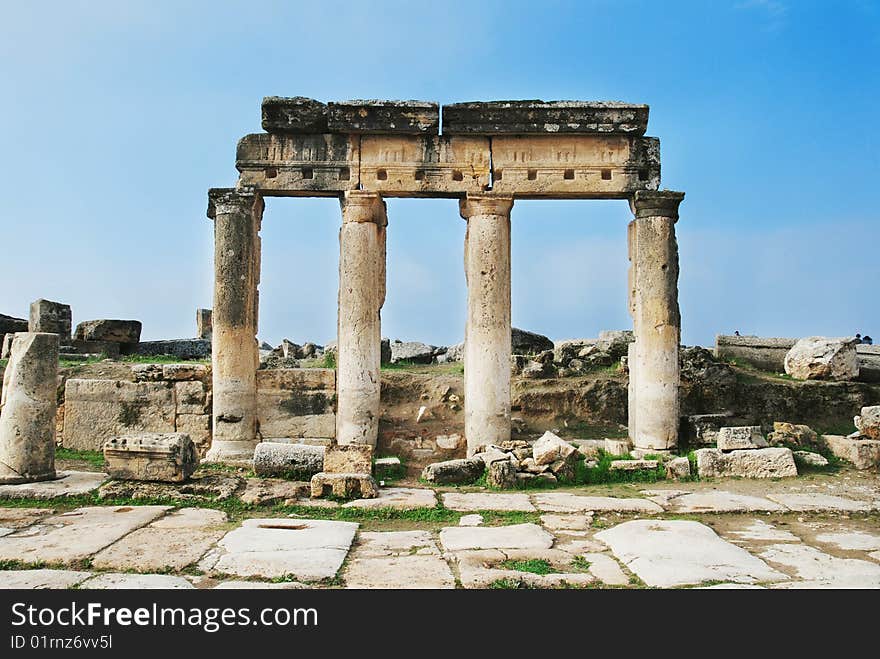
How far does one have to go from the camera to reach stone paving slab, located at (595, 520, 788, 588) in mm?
6324

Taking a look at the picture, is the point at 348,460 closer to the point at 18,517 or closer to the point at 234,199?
the point at 18,517

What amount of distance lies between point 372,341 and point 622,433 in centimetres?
505

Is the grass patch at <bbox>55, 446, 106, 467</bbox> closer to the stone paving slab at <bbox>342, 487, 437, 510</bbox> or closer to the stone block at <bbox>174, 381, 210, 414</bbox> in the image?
the stone block at <bbox>174, 381, 210, 414</bbox>

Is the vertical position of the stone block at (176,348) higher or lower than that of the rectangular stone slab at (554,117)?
lower

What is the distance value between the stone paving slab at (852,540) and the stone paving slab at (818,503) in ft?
3.62

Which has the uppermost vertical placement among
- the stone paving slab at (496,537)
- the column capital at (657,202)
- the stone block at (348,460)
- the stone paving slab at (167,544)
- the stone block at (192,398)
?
the column capital at (657,202)

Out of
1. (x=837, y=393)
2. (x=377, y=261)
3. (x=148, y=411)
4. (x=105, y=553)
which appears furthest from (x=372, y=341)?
(x=837, y=393)

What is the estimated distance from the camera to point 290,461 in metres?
10.9

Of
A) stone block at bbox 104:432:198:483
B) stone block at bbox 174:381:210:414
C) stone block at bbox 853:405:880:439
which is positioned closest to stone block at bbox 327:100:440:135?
stone block at bbox 174:381:210:414

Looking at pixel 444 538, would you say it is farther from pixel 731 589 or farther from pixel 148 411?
pixel 148 411

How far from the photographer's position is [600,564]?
22.5ft

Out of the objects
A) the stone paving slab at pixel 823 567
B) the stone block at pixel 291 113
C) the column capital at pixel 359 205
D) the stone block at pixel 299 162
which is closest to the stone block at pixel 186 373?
the stone block at pixel 299 162

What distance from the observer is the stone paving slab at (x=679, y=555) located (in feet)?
20.7

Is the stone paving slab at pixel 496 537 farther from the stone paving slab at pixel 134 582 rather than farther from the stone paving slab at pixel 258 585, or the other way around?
the stone paving slab at pixel 134 582
